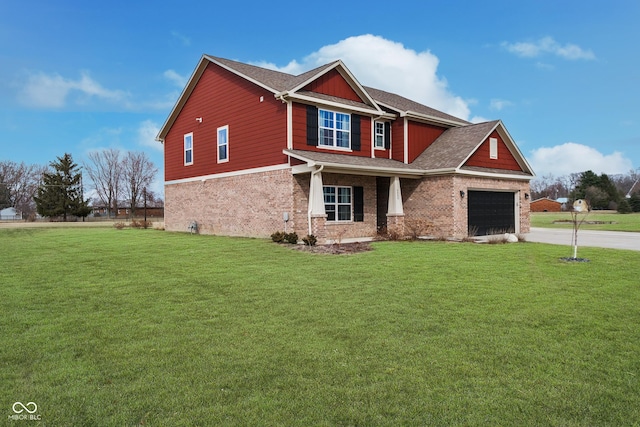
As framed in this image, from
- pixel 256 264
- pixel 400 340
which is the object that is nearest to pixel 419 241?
pixel 256 264

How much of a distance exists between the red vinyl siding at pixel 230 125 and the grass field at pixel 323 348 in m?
9.87

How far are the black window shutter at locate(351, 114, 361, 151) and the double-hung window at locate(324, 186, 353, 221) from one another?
217cm

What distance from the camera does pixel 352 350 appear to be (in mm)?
4699

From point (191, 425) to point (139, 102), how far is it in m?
36.7

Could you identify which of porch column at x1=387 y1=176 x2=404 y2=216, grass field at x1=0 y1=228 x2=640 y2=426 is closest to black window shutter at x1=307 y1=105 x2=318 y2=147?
porch column at x1=387 y1=176 x2=404 y2=216

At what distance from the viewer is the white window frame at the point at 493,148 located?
2148 centimetres

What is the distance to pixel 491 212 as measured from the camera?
2150 centimetres

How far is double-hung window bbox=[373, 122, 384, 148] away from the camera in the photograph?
21.2 metres

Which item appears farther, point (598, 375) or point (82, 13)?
point (82, 13)

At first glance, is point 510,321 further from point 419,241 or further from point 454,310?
point 419,241

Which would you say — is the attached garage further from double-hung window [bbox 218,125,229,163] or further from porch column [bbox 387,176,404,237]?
double-hung window [bbox 218,125,229,163]

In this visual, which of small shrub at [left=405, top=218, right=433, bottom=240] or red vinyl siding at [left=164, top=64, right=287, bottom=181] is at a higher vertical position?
red vinyl siding at [left=164, top=64, right=287, bottom=181]

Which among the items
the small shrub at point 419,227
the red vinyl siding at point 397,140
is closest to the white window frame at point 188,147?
the red vinyl siding at point 397,140

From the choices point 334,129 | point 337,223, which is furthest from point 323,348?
point 334,129
